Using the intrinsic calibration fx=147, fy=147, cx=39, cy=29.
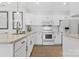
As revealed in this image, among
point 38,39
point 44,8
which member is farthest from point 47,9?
point 38,39

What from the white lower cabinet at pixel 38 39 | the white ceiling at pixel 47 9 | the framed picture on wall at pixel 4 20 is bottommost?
the white lower cabinet at pixel 38 39

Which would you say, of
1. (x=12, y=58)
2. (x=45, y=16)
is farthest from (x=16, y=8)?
(x=12, y=58)

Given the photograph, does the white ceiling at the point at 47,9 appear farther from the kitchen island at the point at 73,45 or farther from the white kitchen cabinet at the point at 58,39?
the kitchen island at the point at 73,45

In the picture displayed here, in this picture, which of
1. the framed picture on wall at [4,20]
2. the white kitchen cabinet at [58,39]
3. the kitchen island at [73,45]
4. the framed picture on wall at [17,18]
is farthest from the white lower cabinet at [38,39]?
the kitchen island at [73,45]

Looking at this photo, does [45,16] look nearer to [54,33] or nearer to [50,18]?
[50,18]

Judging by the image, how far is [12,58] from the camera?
177 cm

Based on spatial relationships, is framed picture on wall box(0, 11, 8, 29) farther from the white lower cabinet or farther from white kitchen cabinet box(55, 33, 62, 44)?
white kitchen cabinet box(55, 33, 62, 44)

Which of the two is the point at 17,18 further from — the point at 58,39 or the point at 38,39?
the point at 58,39

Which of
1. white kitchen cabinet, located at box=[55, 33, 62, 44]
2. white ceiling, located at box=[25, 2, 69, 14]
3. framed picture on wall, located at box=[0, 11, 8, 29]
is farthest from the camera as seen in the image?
white kitchen cabinet, located at box=[55, 33, 62, 44]

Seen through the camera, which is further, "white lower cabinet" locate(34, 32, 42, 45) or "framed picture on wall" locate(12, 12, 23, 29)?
"white lower cabinet" locate(34, 32, 42, 45)

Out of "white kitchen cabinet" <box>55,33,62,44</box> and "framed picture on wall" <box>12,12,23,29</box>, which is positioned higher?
"framed picture on wall" <box>12,12,23,29</box>

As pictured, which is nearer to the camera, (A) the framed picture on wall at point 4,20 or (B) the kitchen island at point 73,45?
(B) the kitchen island at point 73,45

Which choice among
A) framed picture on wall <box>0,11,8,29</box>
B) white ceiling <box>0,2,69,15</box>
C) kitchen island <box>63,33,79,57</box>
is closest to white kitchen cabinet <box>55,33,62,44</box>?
white ceiling <box>0,2,69,15</box>

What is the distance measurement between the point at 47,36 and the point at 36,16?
1.12 meters
